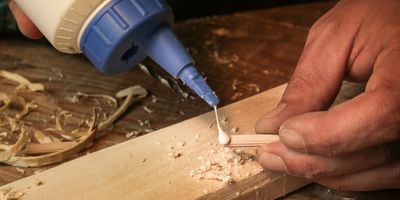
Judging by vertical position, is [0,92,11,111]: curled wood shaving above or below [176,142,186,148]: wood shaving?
above

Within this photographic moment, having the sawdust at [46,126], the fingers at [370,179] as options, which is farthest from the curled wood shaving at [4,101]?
the fingers at [370,179]

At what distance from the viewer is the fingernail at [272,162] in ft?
1.90

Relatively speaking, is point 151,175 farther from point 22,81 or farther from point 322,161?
point 22,81

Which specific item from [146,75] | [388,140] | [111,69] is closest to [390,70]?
[388,140]

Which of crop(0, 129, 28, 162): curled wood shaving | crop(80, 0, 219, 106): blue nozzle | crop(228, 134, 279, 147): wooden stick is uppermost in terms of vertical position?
crop(80, 0, 219, 106): blue nozzle

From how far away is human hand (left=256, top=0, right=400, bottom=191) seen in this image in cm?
52

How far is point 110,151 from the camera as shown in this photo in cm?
63

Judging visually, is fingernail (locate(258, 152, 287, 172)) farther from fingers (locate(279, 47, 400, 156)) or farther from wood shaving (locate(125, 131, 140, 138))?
wood shaving (locate(125, 131, 140, 138))

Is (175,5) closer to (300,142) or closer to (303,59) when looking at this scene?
(303,59)

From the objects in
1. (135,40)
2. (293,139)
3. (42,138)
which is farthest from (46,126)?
(293,139)

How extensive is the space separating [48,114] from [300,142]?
15.0 inches

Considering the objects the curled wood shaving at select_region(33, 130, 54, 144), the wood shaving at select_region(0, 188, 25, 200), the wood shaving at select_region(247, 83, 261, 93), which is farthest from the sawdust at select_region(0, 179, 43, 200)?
the wood shaving at select_region(247, 83, 261, 93)

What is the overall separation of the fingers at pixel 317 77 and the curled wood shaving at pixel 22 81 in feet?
A: 1.22

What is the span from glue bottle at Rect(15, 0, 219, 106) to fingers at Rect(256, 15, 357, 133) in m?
0.07
